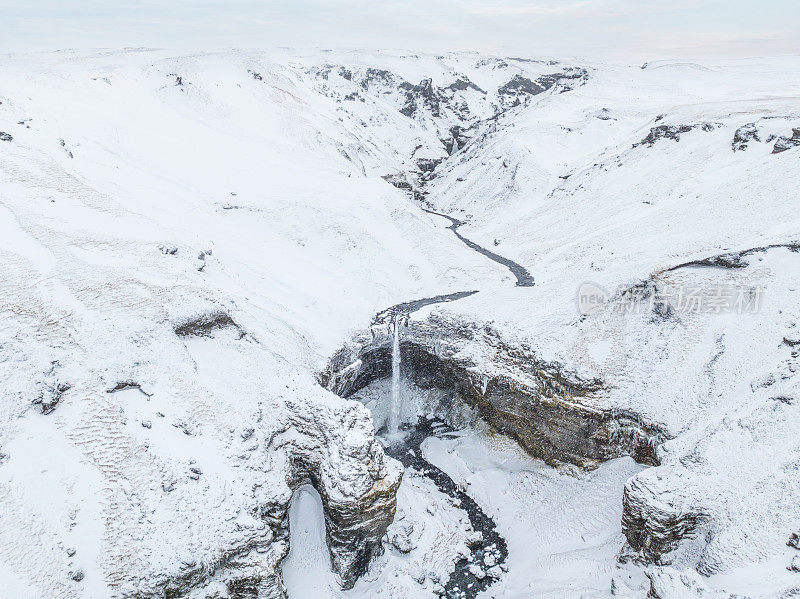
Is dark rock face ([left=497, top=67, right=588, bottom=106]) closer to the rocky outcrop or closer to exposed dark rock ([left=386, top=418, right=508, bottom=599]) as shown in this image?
exposed dark rock ([left=386, top=418, right=508, bottom=599])

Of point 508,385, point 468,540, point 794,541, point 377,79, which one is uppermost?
point 377,79

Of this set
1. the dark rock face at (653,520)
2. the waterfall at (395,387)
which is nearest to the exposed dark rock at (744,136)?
the waterfall at (395,387)

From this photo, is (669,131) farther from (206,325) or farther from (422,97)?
(422,97)

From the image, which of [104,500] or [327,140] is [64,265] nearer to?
[104,500]

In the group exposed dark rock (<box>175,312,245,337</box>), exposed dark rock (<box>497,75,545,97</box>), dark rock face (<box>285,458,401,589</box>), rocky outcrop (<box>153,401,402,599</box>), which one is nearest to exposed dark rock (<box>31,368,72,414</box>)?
exposed dark rock (<box>175,312,245,337</box>)

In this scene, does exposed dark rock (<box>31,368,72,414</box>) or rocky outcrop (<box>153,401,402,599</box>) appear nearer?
rocky outcrop (<box>153,401,402,599</box>)

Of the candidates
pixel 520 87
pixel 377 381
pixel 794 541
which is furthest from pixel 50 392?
pixel 520 87

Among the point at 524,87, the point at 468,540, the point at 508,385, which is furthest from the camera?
the point at 524,87
